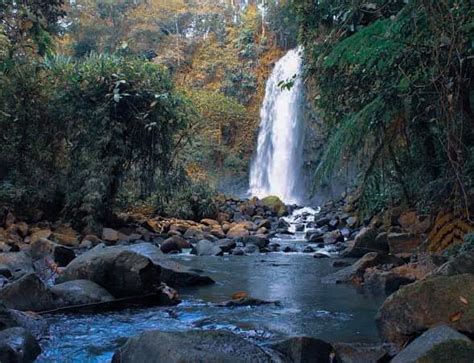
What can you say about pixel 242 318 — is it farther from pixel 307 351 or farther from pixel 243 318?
pixel 307 351

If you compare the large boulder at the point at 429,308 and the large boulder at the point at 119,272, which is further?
the large boulder at the point at 119,272

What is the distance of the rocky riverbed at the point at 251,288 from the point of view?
10.8 ft

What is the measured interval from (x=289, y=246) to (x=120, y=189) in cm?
463

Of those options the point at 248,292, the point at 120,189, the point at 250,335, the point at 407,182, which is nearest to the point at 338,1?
the point at 407,182

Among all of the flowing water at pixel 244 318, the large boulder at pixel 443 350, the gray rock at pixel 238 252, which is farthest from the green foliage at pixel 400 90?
the gray rock at pixel 238 252

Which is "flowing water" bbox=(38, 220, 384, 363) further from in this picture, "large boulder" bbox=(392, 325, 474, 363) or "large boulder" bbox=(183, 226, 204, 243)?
"large boulder" bbox=(183, 226, 204, 243)

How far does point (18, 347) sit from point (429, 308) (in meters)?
2.61

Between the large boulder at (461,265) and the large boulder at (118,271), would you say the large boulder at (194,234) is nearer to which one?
the large boulder at (118,271)

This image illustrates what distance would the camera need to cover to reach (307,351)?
11.3 ft

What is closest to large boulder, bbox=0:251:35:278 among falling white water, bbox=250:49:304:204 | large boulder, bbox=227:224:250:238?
→ large boulder, bbox=227:224:250:238

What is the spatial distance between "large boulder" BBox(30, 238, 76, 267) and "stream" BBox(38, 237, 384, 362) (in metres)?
1.98

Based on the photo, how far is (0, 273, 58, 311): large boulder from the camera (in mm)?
4805

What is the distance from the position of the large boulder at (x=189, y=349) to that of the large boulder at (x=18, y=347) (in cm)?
60

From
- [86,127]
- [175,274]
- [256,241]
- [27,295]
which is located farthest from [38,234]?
[27,295]
